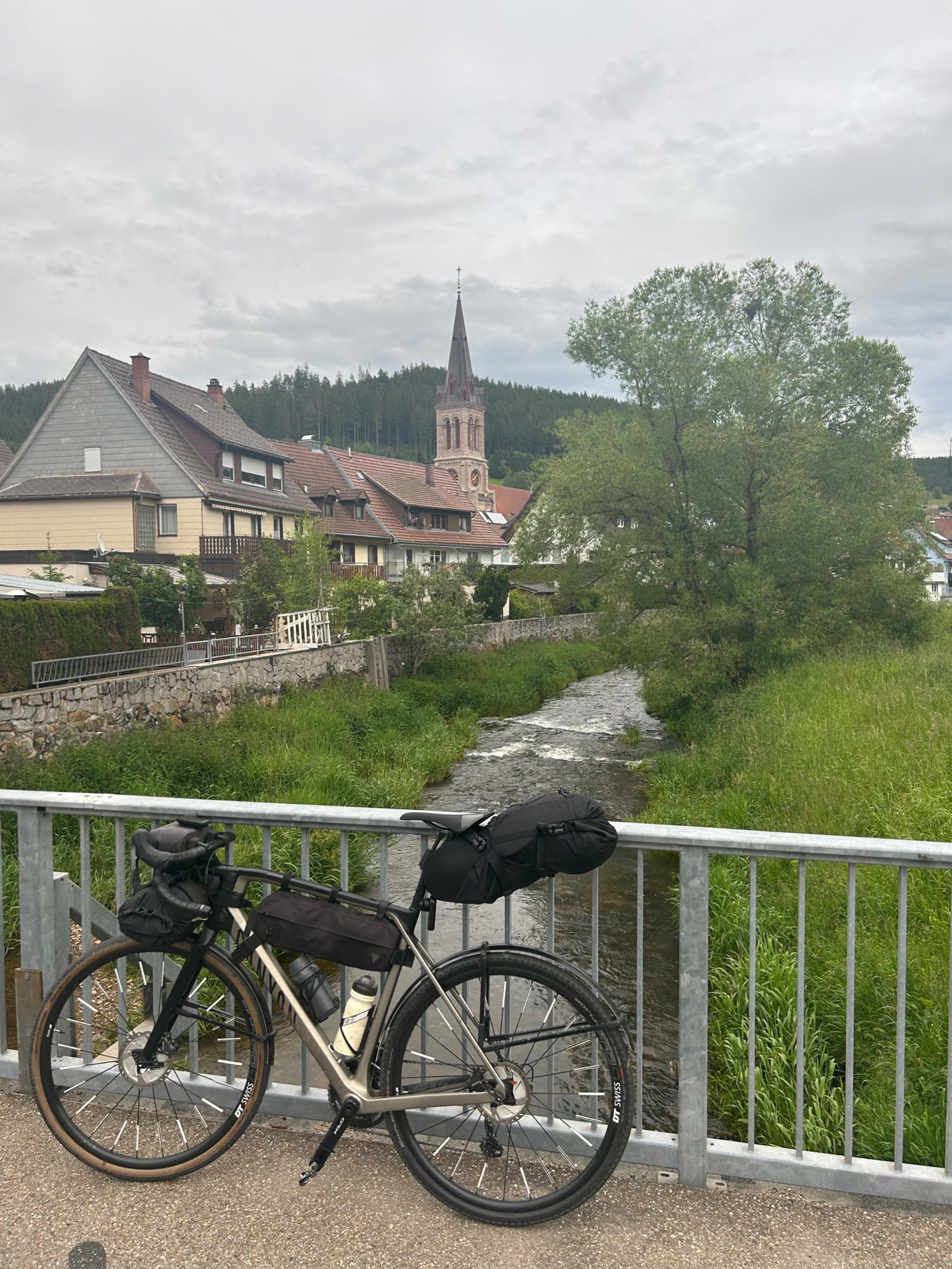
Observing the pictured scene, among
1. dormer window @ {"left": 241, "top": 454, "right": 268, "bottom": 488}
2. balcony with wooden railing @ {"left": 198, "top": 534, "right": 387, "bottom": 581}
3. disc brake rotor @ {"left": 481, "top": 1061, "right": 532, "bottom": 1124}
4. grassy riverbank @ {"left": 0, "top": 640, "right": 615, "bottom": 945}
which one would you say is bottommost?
grassy riverbank @ {"left": 0, "top": 640, "right": 615, "bottom": 945}

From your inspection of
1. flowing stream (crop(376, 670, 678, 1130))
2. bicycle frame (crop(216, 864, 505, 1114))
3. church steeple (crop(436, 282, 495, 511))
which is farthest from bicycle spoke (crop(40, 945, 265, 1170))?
church steeple (crop(436, 282, 495, 511))

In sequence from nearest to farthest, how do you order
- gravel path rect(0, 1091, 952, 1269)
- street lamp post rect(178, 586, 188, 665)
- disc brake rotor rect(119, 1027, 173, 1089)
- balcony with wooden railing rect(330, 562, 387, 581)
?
gravel path rect(0, 1091, 952, 1269), disc brake rotor rect(119, 1027, 173, 1089), street lamp post rect(178, 586, 188, 665), balcony with wooden railing rect(330, 562, 387, 581)

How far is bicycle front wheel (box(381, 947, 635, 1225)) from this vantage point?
2719mm

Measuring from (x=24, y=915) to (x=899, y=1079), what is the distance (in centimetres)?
307

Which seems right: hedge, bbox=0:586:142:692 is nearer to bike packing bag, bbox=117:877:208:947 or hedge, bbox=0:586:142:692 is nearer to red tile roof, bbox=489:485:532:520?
bike packing bag, bbox=117:877:208:947

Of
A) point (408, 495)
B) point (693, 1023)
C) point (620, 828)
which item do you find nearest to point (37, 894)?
point (620, 828)

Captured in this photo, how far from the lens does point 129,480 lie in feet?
109

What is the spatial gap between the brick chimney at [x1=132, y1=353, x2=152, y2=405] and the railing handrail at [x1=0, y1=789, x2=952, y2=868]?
36.0 metres

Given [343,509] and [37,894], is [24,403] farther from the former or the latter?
[37,894]

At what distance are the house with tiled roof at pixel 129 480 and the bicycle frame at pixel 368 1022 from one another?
30364 millimetres

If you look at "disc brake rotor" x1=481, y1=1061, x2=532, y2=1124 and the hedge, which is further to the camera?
the hedge

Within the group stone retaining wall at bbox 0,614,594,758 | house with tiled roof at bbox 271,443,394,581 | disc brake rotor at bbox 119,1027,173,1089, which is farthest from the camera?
house with tiled roof at bbox 271,443,394,581

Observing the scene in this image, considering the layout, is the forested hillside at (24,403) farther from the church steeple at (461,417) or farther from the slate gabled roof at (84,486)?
the slate gabled roof at (84,486)

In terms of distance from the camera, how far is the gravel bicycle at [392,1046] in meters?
2.75
